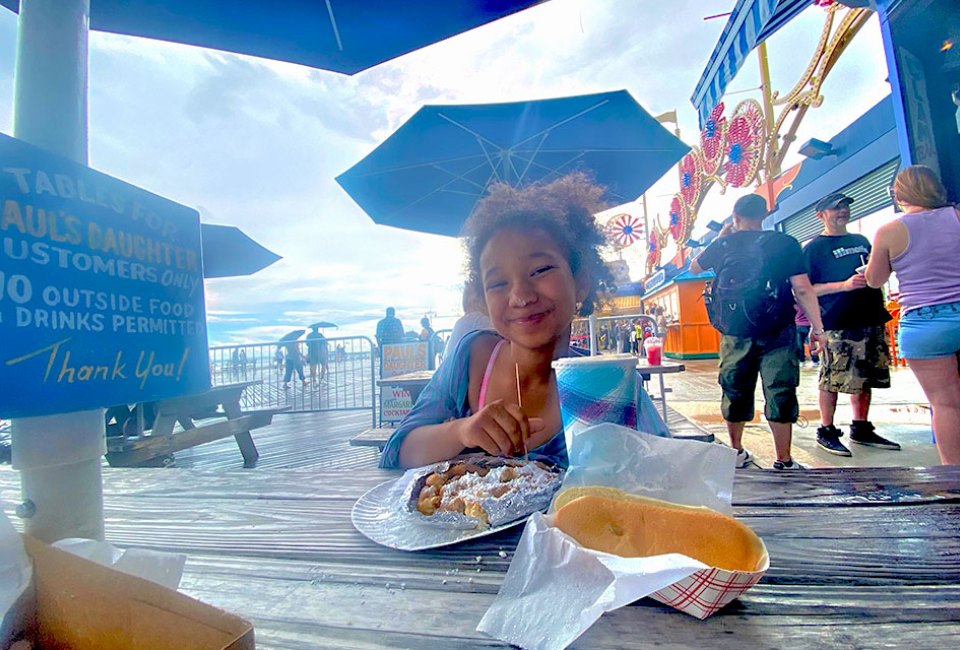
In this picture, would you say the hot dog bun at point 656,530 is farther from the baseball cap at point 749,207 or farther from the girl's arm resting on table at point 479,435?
the baseball cap at point 749,207

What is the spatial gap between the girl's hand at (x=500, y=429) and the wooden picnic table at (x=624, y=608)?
260mm

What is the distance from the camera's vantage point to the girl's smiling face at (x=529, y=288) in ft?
4.31

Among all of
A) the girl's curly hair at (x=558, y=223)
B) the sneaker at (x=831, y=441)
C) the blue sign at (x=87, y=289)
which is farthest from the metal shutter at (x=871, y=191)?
the blue sign at (x=87, y=289)

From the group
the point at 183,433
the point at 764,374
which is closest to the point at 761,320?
the point at 764,374

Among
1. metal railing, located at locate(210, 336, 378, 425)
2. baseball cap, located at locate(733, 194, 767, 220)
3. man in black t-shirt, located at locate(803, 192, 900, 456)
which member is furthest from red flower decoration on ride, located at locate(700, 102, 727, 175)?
metal railing, located at locate(210, 336, 378, 425)

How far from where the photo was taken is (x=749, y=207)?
9.93ft

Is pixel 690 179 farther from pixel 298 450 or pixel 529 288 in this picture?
pixel 529 288

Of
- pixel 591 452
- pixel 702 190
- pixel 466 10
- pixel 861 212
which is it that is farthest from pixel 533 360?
pixel 702 190

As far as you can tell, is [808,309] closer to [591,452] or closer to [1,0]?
[591,452]

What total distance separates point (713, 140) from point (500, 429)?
9.62m

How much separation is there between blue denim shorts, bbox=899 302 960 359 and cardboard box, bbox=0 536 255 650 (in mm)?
3116

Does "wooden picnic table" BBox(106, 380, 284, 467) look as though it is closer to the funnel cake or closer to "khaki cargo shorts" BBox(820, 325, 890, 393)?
the funnel cake

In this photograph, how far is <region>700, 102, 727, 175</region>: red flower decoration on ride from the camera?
26.8ft

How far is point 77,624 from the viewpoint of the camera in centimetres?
37
